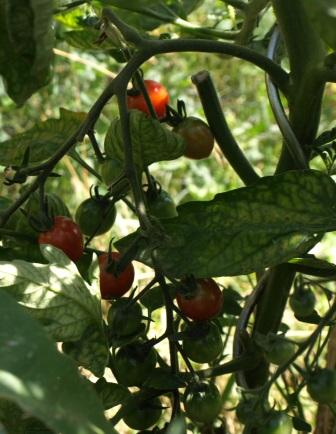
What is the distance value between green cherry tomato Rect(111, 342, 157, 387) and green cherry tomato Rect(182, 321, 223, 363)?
37 mm

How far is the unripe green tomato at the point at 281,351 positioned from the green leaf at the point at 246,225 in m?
0.13

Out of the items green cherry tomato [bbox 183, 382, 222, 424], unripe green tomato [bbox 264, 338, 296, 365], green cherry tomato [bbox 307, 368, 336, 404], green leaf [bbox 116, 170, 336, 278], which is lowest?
green cherry tomato [bbox 183, 382, 222, 424]

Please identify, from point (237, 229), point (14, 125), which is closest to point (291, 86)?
point (237, 229)

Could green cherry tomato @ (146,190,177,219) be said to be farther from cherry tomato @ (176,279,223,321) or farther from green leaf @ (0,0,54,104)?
green leaf @ (0,0,54,104)

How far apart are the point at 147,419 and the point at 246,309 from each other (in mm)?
194

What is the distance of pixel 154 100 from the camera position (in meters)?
0.80

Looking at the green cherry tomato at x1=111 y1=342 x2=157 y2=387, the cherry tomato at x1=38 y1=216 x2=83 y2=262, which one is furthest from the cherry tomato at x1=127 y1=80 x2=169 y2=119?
the green cherry tomato at x1=111 y1=342 x2=157 y2=387

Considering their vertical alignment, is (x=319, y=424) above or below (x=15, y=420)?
below

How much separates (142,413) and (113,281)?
0.13m

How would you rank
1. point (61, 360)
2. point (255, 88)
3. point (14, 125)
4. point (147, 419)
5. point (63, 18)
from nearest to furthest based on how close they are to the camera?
1. point (61, 360)
2. point (147, 419)
3. point (63, 18)
4. point (14, 125)
5. point (255, 88)

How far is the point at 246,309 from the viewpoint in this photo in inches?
33.1

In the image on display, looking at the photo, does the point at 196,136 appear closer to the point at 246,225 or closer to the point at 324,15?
the point at 246,225

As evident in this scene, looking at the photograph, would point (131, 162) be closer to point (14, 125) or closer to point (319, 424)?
point (319, 424)

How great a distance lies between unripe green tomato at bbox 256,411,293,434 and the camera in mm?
658
